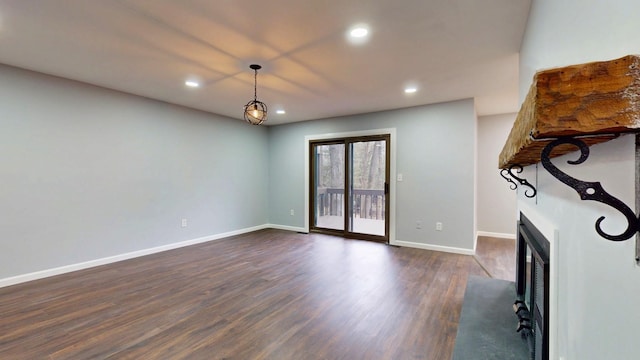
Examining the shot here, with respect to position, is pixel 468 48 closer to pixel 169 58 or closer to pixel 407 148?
pixel 407 148

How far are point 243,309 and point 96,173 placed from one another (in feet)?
10.0

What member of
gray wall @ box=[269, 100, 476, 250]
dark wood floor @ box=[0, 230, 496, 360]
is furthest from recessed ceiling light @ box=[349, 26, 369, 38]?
gray wall @ box=[269, 100, 476, 250]

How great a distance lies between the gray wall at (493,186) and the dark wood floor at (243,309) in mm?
2026

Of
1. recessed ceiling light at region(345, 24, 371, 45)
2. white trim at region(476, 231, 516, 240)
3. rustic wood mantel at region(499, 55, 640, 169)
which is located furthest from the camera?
white trim at region(476, 231, 516, 240)

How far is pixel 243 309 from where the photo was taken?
106 inches

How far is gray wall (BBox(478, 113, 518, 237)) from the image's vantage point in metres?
5.74

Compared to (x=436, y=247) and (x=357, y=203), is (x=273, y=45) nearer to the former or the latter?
(x=357, y=203)

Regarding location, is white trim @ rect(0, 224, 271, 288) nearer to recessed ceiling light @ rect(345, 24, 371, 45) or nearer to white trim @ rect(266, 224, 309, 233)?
white trim @ rect(266, 224, 309, 233)

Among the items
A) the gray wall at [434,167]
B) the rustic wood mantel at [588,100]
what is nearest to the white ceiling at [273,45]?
the gray wall at [434,167]

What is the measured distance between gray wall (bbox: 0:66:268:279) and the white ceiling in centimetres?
37

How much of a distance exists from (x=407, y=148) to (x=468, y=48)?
7.94 feet

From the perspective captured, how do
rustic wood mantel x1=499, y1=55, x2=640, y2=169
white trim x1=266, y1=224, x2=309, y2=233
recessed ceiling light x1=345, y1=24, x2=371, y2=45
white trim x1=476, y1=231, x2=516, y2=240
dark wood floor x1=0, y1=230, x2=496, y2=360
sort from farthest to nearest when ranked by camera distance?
white trim x1=266, y1=224, x2=309, y2=233 < white trim x1=476, y1=231, x2=516, y2=240 < recessed ceiling light x1=345, y1=24, x2=371, y2=45 < dark wood floor x1=0, y1=230, x2=496, y2=360 < rustic wood mantel x1=499, y1=55, x2=640, y2=169

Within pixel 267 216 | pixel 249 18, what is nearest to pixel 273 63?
pixel 249 18

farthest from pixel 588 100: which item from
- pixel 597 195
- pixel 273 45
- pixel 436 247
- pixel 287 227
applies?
pixel 287 227
